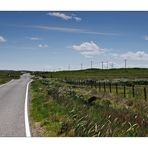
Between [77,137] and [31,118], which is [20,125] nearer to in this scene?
[31,118]

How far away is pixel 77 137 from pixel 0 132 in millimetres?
2644
